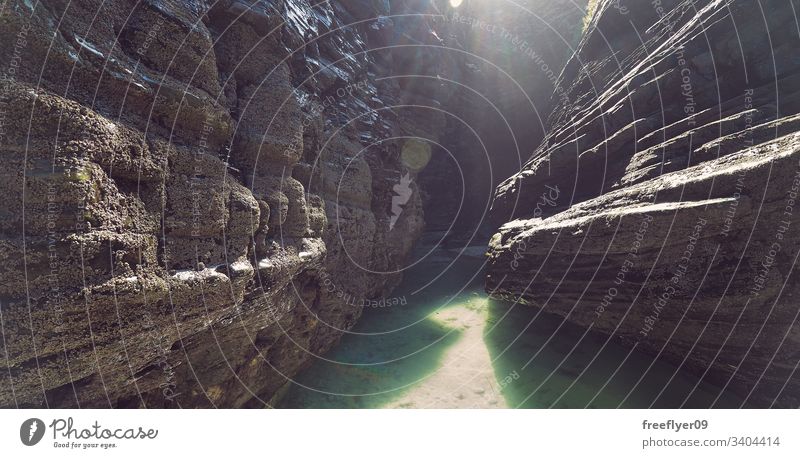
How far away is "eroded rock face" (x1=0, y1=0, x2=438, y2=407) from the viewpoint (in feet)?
10.7

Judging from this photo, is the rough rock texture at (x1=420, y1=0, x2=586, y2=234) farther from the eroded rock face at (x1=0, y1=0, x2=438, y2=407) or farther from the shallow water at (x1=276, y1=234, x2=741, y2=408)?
the eroded rock face at (x1=0, y1=0, x2=438, y2=407)

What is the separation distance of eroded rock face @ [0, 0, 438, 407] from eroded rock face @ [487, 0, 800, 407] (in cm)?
723

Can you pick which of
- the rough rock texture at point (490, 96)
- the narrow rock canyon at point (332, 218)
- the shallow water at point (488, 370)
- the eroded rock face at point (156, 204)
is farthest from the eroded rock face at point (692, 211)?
the rough rock texture at point (490, 96)

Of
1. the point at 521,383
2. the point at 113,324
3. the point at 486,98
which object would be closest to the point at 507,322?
the point at 521,383

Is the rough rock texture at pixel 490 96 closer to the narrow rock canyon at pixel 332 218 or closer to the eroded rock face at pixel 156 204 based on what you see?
the narrow rock canyon at pixel 332 218

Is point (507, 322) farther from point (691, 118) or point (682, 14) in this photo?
point (682, 14)

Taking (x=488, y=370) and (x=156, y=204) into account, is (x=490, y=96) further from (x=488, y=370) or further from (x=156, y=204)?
(x=156, y=204)

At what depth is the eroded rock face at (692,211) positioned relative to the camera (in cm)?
568

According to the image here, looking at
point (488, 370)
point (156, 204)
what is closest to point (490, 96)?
point (488, 370)

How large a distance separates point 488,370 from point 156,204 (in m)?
8.75

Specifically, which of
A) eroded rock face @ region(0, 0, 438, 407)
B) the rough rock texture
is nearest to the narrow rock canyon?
eroded rock face @ region(0, 0, 438, 407)

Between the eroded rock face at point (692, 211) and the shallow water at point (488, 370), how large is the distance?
714 millimetres

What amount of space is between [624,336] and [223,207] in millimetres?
9695

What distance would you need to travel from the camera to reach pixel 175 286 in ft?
14.4
